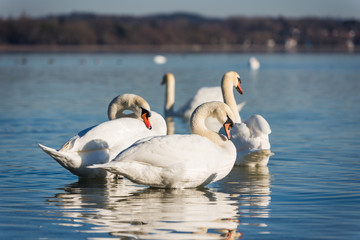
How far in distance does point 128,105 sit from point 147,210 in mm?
2804

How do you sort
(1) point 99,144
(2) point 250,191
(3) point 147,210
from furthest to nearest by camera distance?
(1) point 99,144 → (2) point 250,191 → (3) point 147,210

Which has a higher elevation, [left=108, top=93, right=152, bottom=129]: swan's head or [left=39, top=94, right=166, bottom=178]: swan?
[left=108, top=93, right=152, bottom=129]: swan's head

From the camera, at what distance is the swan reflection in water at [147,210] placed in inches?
239

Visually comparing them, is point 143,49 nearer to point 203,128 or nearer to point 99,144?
point 99,144

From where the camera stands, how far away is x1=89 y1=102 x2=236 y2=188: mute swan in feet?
23.9

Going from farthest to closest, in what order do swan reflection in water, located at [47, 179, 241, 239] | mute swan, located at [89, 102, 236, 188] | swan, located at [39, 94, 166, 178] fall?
swan, located at [39, 94, 166, 178], mute swan, located at [89, 102, 236, 188], swan reflection in water, located at [47, 179, 241, 239]

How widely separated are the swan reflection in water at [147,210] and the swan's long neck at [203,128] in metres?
0.61

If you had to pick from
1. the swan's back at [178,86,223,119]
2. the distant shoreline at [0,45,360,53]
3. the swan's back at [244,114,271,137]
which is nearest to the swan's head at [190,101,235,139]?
the swan's back at [244,114,271,137]

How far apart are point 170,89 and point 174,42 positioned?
4804 inches

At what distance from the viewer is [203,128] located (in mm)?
8039

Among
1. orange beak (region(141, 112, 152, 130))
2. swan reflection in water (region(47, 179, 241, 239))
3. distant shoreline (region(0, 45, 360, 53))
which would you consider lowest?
swan reflection in water (region(47, 179, 241, 239))

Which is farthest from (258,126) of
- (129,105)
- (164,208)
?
(164,208)

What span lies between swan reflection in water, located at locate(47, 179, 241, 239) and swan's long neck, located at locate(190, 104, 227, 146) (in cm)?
61

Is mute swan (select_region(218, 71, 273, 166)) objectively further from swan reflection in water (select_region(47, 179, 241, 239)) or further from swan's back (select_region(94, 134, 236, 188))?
swan's back (select_region(94, 134, 236, 188))
